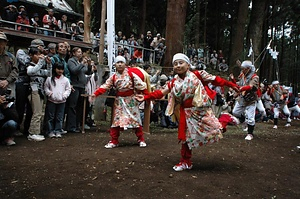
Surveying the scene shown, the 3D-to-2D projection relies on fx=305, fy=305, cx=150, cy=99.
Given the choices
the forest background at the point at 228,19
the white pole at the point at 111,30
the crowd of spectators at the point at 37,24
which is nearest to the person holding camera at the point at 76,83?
the white pole at the point at 111,30

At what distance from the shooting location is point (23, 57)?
6.64 metres

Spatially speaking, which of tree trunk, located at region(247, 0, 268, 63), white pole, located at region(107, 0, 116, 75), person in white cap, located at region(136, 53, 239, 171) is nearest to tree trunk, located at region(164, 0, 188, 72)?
white pole, located at region(107, 0, 116, 75)

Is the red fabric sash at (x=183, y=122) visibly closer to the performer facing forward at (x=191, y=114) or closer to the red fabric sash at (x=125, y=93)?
the performer facing forward at (x=191, y=114)

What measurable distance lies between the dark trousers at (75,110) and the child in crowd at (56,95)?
541mm

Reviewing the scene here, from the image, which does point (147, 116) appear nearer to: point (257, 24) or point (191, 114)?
point (191, 114)

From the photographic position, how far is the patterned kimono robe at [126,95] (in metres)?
6.24

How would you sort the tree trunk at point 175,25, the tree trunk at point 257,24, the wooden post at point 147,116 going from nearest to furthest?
the wooden post at point 147,116 < the tree trunk at point 175,25 < the tree trunk at point 257,24

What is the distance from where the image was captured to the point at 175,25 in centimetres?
1219

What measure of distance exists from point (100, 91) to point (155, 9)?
24719mm

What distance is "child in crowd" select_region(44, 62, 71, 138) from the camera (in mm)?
6961

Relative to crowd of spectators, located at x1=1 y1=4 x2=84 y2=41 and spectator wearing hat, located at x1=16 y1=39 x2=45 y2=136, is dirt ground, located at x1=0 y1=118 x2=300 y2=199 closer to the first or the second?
spectator wearing hat, located at x1=16 y1=39 x2=45 y2=136

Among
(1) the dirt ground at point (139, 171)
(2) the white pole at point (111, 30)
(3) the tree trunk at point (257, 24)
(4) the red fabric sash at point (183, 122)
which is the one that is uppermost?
(3) the tree trunk at point (257, 24)

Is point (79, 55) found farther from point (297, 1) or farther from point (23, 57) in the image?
point (297, 1)

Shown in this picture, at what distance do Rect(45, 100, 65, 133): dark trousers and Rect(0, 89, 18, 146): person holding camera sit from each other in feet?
3.40
